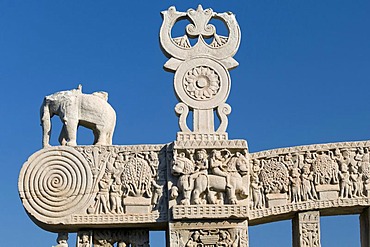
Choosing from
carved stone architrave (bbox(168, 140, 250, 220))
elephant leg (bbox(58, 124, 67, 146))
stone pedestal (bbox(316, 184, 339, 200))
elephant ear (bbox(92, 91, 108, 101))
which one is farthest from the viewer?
elephant ear (bbox(92, 91, 108, 101))

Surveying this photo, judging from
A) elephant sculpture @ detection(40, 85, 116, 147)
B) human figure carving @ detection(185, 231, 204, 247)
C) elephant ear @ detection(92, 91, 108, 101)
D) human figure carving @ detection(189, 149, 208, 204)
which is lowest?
human figure carving @ detection(185, 231, 204, 247)


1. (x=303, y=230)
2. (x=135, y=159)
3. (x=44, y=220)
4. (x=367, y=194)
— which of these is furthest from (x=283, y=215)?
(x=44, y=220)

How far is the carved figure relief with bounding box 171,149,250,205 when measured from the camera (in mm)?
11258

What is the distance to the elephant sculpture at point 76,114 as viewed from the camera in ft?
38.0

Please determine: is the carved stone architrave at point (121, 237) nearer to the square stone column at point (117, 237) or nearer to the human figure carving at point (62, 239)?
the square stone column at point (117, 237)

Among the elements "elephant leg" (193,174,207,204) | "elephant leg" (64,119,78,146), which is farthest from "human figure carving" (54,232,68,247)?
"elephant leg" (193,174,207,204)

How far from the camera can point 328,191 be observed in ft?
37.6

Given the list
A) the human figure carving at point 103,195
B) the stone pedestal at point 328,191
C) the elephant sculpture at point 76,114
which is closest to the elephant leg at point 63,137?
the elephant sculpture at point 76,114

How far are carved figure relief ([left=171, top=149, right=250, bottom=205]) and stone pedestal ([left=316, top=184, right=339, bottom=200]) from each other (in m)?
1.05

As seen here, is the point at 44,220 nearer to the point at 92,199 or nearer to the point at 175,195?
the point at 92,199

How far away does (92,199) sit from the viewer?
11.3 meters

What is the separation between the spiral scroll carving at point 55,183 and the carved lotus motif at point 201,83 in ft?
5.93

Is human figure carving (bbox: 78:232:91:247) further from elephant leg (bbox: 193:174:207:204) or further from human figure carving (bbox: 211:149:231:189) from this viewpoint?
human figure carving (bbox: 211:149:231:189)

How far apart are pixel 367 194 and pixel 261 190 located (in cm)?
147
